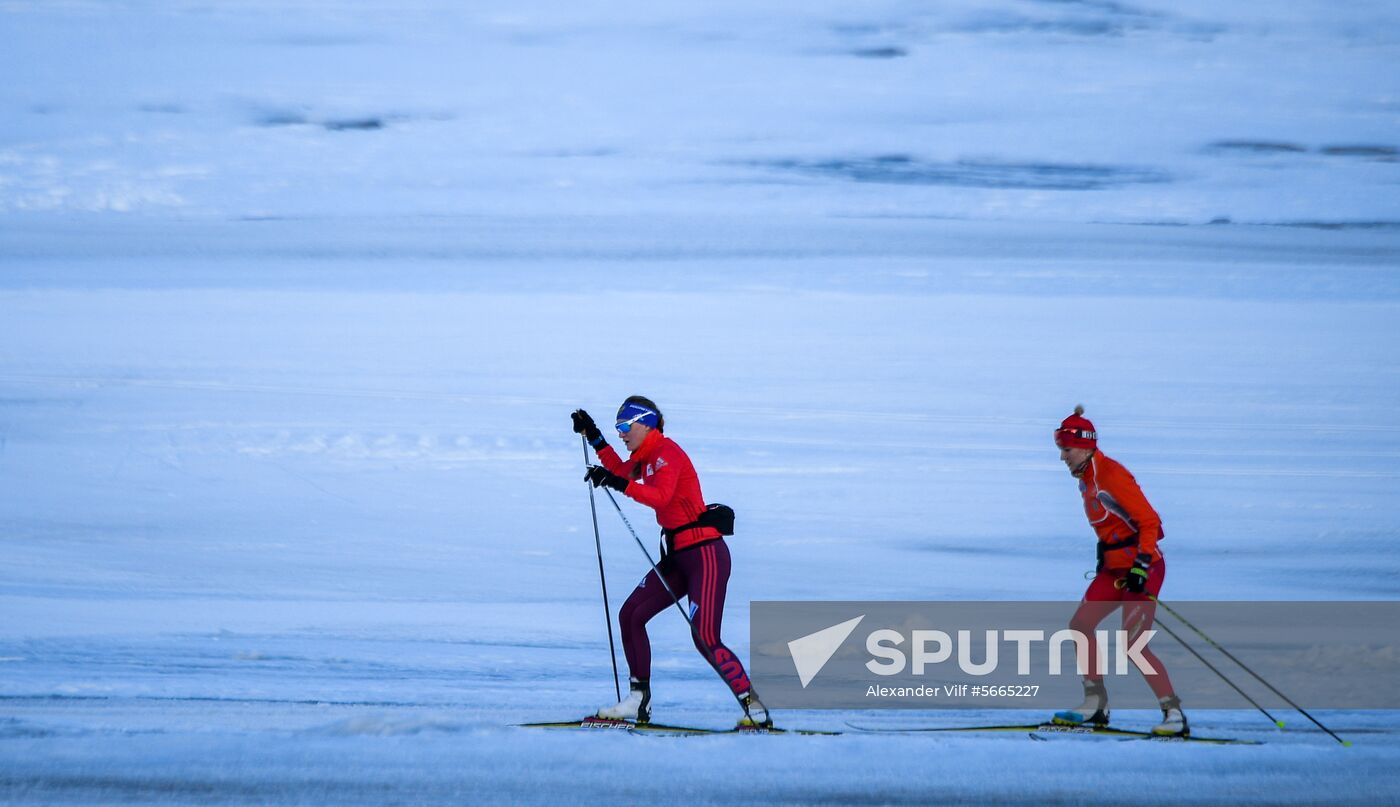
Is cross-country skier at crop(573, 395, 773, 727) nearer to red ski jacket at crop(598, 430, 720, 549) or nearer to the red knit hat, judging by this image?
red ski jacket at crop(598, 430, 720, 549)

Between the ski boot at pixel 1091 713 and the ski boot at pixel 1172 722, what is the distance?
19 cm

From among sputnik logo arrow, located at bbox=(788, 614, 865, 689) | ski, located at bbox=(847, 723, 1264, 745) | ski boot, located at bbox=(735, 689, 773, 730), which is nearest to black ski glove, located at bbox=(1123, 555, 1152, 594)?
ski, located at bbox=(847, 723, 1264, 745)

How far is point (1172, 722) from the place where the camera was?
16.5 ft

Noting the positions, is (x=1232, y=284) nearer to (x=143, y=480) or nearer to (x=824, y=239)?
(x=824, y=239)

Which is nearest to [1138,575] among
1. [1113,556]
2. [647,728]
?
[1113,556]

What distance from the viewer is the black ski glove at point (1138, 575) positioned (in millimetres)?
4801

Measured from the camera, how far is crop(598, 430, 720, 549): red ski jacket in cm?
474

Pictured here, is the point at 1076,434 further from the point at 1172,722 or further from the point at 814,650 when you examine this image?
the point at 814,650

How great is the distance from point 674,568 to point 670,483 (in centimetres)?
36

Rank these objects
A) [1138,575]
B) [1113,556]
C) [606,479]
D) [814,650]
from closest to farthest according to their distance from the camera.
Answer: [606,479] < [1138,575] < [1113,556] < [814,650]

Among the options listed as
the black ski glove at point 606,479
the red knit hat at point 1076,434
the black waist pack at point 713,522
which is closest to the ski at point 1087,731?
the black waist pack at point 713,522

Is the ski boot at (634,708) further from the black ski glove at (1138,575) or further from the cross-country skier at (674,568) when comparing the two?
the black ski glove at (1138,575)

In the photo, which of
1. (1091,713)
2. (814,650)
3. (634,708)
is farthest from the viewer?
(814,650)

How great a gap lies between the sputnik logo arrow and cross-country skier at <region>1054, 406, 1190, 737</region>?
4.08ft
